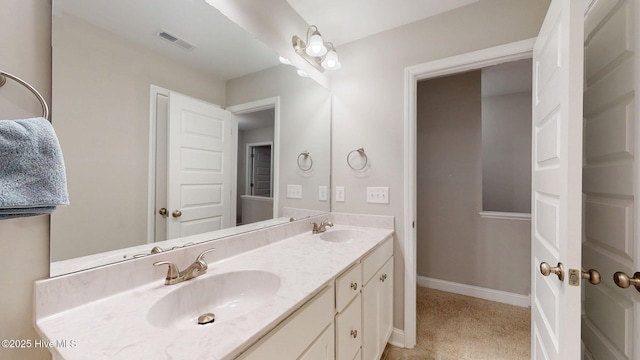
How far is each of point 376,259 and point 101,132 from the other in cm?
143

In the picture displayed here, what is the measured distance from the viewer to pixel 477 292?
2.55 m

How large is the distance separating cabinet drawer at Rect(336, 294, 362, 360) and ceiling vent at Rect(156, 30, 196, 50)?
1362mm

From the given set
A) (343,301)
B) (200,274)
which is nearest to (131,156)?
(200,274)

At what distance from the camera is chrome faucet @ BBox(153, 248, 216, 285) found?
0.91 metres

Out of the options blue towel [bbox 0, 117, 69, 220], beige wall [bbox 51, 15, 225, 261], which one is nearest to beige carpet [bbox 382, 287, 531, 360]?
beige wall [bbox 51, 15, 225, 261]

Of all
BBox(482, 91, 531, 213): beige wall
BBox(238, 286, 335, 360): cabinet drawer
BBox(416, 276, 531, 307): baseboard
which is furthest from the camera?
BBox(482, 91, 531, 213): beige wall

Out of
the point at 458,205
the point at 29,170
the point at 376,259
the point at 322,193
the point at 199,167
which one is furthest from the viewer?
the point at 458,205

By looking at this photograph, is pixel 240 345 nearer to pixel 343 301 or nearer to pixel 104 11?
pixel 343 301

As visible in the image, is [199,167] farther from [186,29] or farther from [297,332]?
[297,332]

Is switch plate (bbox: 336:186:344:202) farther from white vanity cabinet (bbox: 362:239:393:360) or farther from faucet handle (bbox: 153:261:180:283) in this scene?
faucet handle (bbox: 153:261:180:283)

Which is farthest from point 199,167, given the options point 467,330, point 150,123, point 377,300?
point 467,330

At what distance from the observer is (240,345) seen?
575 millimetres

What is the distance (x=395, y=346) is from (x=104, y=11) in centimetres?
243

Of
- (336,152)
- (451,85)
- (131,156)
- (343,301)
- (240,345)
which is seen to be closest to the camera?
(240,345)
